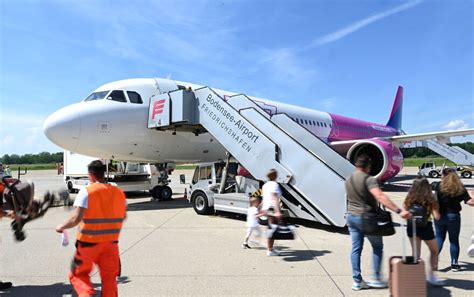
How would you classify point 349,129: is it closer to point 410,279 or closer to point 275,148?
point 275,148

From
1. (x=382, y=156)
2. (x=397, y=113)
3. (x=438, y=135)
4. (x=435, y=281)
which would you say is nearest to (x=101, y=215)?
(x=435, y=281)

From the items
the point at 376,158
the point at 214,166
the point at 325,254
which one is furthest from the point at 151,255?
the point at 376,158

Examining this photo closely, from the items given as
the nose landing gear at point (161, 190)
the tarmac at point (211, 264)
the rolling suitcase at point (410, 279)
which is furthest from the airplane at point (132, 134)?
the rolling suitcase at point (410, 279)

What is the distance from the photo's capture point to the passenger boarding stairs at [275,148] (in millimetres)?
7812

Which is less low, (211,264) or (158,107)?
(158,107)

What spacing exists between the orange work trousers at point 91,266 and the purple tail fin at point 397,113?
29.3m

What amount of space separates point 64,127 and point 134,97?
2.23 metres

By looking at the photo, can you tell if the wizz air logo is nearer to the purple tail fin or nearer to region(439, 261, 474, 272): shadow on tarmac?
region(439, 261, 474, 272): shadow on tarmac

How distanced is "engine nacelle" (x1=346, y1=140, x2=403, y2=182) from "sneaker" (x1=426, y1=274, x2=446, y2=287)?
9.62 m

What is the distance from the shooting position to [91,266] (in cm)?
333

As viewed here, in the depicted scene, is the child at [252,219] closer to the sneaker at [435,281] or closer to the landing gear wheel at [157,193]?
the sneaker at [435,281]

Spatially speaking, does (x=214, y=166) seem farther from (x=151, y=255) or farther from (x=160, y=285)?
(x=160, y=285)

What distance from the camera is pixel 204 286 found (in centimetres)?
441

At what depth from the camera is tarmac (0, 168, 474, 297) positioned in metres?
4.33
